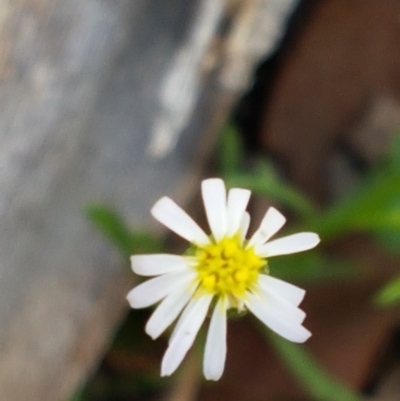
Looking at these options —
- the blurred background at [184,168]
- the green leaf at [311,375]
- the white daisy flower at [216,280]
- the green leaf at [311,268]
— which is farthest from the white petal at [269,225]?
the green leaf at [311,375]

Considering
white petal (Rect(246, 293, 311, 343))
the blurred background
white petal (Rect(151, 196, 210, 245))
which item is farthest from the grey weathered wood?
white petal (Rect(246, 293, 311, 343))

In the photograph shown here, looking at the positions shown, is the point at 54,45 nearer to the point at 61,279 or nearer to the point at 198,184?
the point at 61,279

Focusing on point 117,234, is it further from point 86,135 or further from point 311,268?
point 311,268

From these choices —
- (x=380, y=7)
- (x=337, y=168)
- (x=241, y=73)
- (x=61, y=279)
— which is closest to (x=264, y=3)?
(x=241, y=73)

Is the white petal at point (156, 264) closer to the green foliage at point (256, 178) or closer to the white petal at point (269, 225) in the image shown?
the white petal at point (269, 225)

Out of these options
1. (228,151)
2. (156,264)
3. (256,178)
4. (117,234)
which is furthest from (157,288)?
(228,151)

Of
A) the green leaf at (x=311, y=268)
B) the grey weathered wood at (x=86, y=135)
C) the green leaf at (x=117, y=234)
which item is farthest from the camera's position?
the green leaf at (x=311, y=268)

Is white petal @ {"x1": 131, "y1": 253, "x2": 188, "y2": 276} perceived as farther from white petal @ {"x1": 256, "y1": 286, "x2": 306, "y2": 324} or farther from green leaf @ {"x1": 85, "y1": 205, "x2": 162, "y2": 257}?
green leaf @ {"x1": 85, "y1": 205, "x2": 162, "y2": 257}
